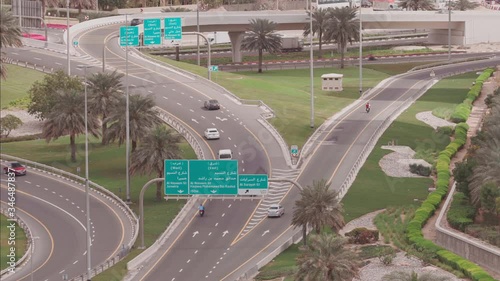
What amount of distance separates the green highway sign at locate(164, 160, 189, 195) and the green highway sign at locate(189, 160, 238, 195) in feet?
1.80

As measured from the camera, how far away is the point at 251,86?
172 meters

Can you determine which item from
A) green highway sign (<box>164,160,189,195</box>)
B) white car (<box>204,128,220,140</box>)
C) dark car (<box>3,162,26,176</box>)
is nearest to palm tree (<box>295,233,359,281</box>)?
green highway sign (<box>164,160,189,195</box>)

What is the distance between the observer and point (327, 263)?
87188 millimetres

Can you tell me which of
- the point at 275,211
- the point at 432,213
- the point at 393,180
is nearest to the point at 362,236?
the point at 432,213

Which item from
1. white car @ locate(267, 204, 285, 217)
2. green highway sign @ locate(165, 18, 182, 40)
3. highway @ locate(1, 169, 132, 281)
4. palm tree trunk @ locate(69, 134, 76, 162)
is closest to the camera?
highway @ locate(1, 169, 132, 281)

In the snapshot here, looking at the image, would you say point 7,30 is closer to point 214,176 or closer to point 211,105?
point 211,105

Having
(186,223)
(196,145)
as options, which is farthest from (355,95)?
(186,223)

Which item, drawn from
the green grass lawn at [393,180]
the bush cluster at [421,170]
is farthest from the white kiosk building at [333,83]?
the bush cluster at [421,170]

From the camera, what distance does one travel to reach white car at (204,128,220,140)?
13788 centimetres

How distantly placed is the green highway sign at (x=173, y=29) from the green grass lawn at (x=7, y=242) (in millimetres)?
59003

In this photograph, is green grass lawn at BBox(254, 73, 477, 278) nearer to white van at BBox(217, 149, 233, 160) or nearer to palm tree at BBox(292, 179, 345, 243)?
palm tree at BBox(292, 179, 345, 243)

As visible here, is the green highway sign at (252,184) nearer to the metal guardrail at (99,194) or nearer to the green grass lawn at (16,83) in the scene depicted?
the metal guardrail at (99,194)

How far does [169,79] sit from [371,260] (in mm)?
72278

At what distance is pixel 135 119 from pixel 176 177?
72.6ft
